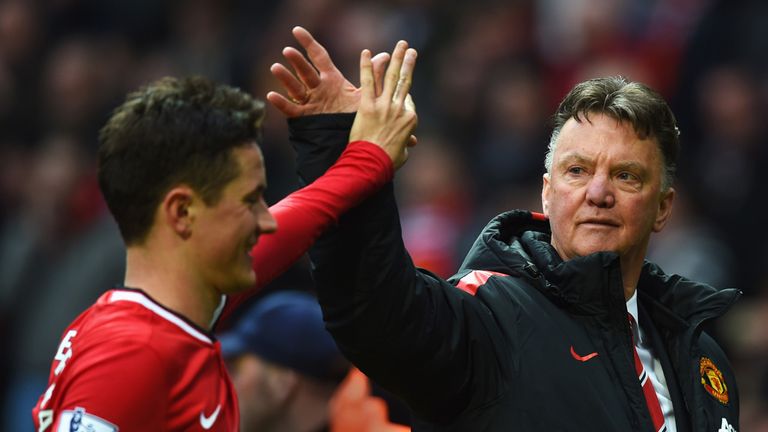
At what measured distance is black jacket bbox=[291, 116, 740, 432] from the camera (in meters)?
2.95

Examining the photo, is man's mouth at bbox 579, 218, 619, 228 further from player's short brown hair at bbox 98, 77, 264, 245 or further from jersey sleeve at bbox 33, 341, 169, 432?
jersey sleeve at bbox 33, 341, 169, 432

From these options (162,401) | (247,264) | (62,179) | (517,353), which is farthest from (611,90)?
(62,179)

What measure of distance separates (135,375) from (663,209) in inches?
65.6

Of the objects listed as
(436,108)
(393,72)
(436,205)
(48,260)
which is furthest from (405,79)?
(436,108)

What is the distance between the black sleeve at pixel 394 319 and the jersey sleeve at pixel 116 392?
54cm

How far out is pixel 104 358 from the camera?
2.50 meters

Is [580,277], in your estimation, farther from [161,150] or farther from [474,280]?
[161,150]

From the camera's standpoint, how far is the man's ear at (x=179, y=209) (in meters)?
2.64

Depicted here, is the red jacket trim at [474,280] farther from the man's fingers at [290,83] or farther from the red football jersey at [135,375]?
the red football jersey at [135,375]

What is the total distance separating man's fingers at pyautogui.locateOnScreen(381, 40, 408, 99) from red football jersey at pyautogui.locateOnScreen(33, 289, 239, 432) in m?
0.70

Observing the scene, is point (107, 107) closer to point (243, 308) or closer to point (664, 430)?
point (243, 308)

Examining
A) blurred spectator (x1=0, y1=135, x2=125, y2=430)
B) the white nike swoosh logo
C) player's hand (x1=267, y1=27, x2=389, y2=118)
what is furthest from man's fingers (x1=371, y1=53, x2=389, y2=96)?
blurred spectator (x1=0, y1=135, x2=125, y2=430)

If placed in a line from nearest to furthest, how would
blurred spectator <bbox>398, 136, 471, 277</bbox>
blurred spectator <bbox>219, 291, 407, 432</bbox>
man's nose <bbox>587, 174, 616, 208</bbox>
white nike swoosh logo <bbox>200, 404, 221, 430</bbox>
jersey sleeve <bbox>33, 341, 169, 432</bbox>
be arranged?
jersey sleeve <bbox>33, 341, 169, 432</bbox> → white nike swoosh logo <bbox>200, 404, 221, 430</bbox> → man's nose <bbox>587, 174, 616, 208</bbox> → blurred spectator <bbox>219, 291, 407, 432</bbox> → blurred spectator <bbox>398, 136, 471, 277</bbox>

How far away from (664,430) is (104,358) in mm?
1369
